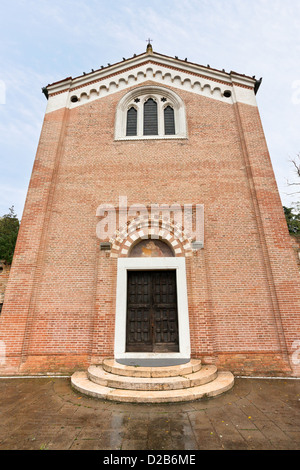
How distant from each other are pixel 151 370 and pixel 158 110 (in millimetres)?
9346

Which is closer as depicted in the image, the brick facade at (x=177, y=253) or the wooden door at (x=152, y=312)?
the brick facade at (x=177, y=253)

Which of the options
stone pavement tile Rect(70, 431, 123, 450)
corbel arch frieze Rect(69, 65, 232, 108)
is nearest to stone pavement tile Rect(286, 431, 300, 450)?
stone pavement tile Rect(70, 431, 123, 450)

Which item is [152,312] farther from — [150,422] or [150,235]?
[150,422]

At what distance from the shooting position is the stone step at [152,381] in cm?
493

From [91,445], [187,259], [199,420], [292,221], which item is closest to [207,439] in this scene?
[199,420]

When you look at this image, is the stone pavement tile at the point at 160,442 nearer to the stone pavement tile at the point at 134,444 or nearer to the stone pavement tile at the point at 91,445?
the stone pavement tile at the point at 134,444

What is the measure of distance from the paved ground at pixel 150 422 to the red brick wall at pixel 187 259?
1.38m

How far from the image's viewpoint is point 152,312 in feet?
22.9

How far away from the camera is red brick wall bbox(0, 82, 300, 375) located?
6531 mm

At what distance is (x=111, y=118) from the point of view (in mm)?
→ 9586

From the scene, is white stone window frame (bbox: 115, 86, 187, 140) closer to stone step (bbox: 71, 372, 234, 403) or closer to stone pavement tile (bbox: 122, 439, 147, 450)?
stone step (bbox: 71, 372, 234, 403)

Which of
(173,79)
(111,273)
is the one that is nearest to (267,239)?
(111,273)

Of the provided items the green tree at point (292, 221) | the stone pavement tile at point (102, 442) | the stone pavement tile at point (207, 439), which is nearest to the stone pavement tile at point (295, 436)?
the stone pavement tile at point (207, 439)
